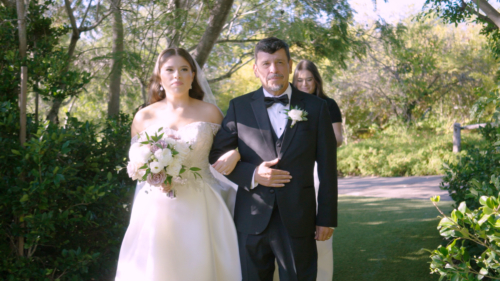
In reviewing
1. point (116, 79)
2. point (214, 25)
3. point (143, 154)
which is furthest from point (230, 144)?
point (116, 79)

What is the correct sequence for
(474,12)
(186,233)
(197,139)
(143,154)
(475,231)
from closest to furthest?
(475,231)
(143,154)
(186,233)
(197,139)
(474,12)

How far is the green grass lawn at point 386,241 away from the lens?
4.80 m

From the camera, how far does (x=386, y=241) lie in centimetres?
589

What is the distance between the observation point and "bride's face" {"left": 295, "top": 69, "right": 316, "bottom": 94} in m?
4.53

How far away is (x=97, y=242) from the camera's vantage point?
13.3 ft

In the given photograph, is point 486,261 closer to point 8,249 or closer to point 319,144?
point 319,144

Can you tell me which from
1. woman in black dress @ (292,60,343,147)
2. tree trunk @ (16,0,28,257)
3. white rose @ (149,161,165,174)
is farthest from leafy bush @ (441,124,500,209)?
tree trunk @ (16,0,28,257)

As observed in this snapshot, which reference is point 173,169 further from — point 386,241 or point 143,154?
point 386,241

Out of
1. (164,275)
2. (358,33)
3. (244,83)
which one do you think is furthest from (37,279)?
(244,83)

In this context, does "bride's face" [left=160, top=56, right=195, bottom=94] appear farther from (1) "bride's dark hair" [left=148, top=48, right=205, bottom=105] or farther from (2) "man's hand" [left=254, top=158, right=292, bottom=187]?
(2) "man's hand" [left=254, top=158, right=292, bottom=187]

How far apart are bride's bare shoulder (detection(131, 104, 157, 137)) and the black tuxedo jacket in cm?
110

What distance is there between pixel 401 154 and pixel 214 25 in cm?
1097

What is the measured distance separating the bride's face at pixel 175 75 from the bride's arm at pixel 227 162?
0.96m

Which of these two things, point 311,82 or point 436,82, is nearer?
point 311,82
